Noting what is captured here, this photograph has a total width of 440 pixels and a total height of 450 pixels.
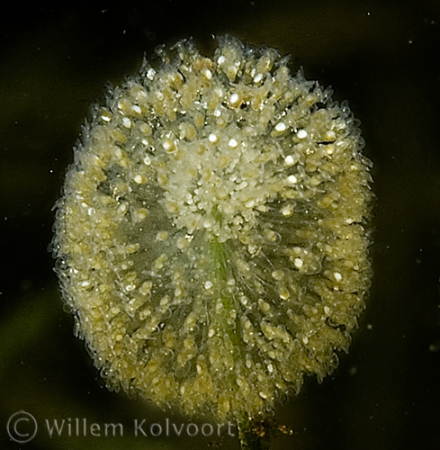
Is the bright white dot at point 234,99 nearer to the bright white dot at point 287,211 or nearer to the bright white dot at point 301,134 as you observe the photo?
the bright white dot at point 301,134

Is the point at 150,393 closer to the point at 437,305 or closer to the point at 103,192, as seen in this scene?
the point at 103,192

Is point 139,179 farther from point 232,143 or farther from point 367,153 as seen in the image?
point 367,153

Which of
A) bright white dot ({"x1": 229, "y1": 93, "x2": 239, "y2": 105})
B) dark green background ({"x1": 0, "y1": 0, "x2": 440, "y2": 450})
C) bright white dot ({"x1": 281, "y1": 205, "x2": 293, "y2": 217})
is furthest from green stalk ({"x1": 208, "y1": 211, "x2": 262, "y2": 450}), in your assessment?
dark green background ({"x1": 0, "y1": 0, "x2": 440, "y2": 450})

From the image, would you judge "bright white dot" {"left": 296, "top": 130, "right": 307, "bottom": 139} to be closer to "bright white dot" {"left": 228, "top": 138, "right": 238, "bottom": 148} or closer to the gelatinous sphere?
the gelatinous sphere
